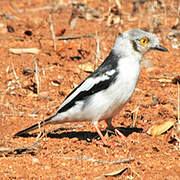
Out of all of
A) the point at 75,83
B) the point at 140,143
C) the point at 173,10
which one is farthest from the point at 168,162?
the point at 173,10

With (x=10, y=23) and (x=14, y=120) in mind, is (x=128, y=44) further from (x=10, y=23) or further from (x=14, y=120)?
(x=10, y=23)

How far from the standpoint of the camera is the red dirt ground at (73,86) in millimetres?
4648

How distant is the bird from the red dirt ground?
348 mm

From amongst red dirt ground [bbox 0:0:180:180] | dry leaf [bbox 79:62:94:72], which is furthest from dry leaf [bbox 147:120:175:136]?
dry leaf [bbox 79:62:94:72]

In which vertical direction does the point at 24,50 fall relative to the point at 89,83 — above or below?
below

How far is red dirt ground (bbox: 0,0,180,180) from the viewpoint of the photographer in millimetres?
4648

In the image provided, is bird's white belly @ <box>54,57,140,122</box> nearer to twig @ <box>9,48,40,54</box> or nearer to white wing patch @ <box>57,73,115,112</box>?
white wing patch @ <box>57,73,115,112</box>

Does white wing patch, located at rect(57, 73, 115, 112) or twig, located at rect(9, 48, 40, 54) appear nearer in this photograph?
white wing patch, located at rect(57, 73, 115, 112)

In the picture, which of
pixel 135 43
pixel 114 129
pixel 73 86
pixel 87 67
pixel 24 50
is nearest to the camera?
pixel 135 43

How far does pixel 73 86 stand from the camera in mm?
7586

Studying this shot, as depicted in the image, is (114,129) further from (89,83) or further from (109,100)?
(89,83)

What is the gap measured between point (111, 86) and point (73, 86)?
7.69 feet

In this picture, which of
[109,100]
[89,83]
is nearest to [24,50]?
[89,83]

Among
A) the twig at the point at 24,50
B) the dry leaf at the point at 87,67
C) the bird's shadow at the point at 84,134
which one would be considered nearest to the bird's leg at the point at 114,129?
the bird's shadow at the point at 84,134
